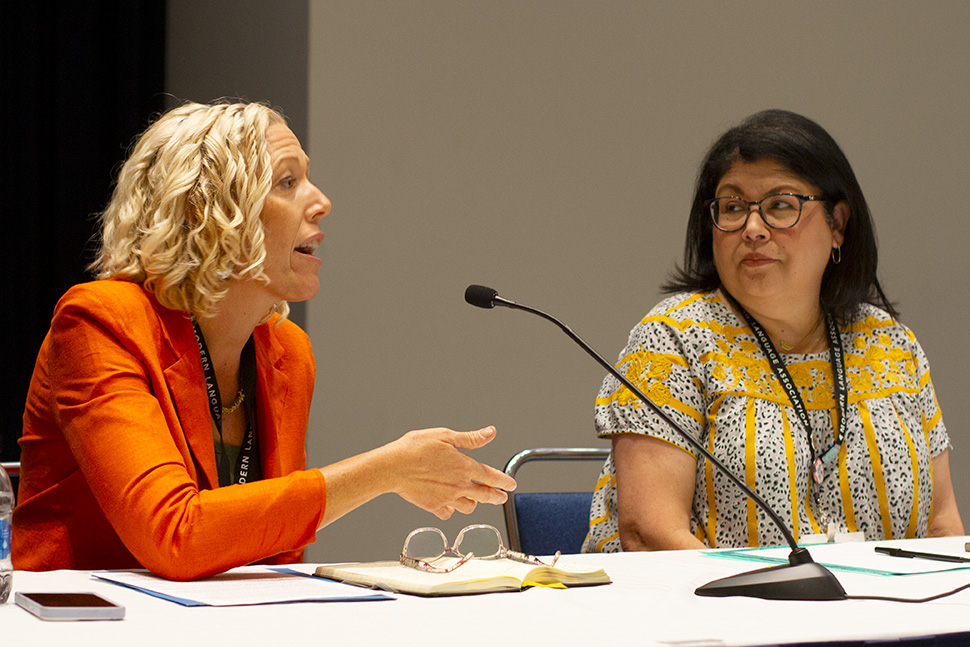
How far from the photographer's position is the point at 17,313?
3373 mm

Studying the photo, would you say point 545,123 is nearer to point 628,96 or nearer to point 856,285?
point 628,96

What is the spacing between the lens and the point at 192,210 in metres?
1.72

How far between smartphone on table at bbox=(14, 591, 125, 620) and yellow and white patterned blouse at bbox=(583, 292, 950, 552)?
1.26m

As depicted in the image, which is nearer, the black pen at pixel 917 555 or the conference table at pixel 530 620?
the conference table at pixel 530 620

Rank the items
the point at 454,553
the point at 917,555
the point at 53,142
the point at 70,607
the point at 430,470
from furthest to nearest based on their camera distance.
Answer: the point at 53,142 → the point at 917,555 → the point at 430,470 → the point at 454,553 → the point at 70,607

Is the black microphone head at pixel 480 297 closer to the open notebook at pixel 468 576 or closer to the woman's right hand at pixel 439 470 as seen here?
the woman's right hand at pixel 439 470

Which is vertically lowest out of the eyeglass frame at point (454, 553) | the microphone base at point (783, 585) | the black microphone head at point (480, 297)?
the eyeglass frame at point (454, 553)

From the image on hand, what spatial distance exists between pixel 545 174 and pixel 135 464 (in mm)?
2404

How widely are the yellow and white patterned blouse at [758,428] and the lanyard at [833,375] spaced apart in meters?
0.02

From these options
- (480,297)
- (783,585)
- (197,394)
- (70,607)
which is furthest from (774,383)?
(70,607)

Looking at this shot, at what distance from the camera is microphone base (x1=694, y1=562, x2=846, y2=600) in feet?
3.66

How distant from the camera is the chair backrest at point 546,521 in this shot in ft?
7.23

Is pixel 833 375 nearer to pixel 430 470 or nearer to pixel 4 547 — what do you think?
pixel 430 470

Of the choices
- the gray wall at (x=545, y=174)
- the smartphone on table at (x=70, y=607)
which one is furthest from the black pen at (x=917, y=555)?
the gray wall at (x=545, y=174)
